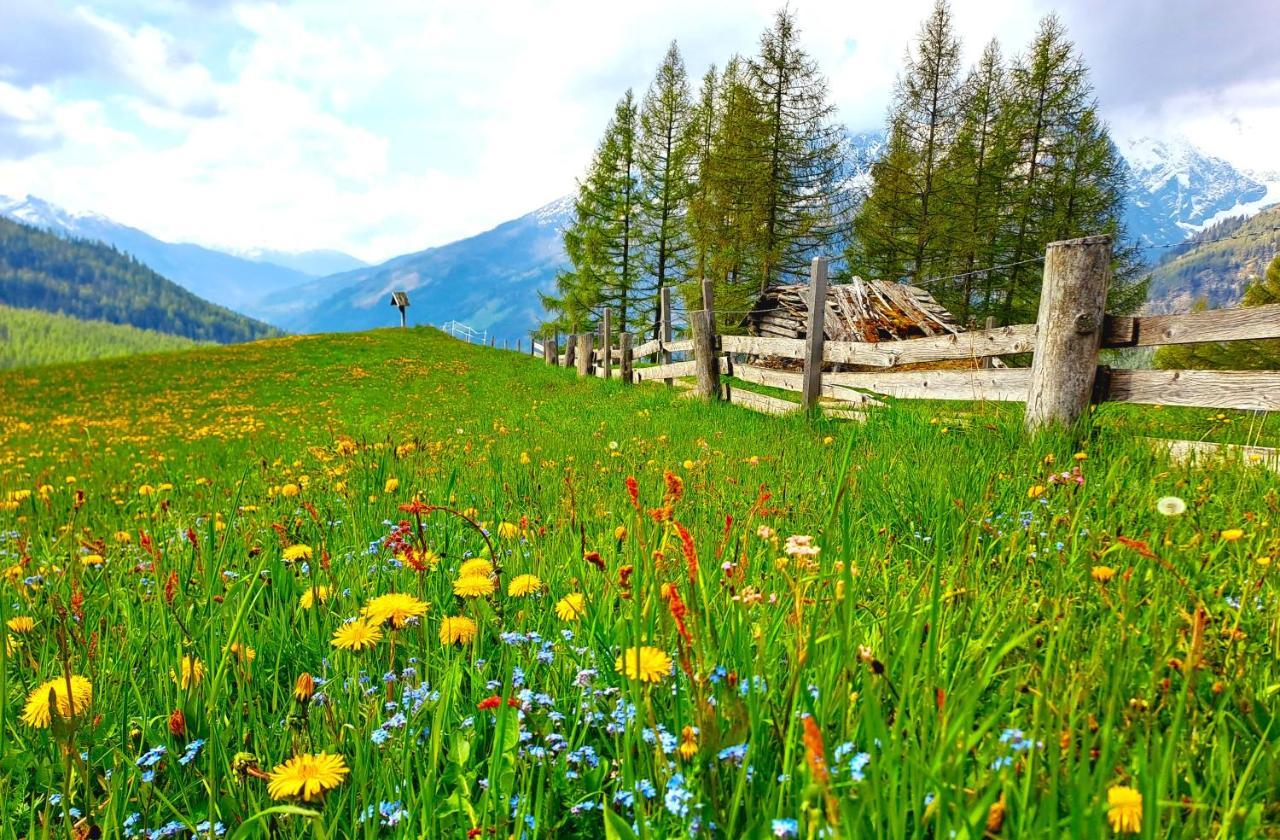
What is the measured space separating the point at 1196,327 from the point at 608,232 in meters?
36.0

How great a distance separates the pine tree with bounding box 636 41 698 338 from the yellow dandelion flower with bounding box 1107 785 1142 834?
3667 centimetres

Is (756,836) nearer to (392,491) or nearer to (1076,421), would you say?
(392,491)

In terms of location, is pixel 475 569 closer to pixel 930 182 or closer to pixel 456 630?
pixel 456 630

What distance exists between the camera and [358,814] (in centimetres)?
115

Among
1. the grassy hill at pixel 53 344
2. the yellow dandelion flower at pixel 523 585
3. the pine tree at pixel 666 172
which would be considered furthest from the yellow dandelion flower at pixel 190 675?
the pine tree at pixel 666 172

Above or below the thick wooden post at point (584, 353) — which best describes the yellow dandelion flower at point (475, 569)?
below

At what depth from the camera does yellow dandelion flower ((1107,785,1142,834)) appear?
2.61ft

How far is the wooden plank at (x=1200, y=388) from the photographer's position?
13.2 feet

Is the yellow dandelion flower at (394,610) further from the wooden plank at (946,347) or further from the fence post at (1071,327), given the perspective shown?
the wooden plank at (946,347)

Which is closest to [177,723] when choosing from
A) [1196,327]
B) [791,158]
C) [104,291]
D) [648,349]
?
[1196,327]

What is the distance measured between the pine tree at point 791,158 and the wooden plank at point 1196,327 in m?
25.1

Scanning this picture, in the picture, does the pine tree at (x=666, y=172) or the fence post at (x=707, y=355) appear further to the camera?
the pine tree at (x=666, y=172)

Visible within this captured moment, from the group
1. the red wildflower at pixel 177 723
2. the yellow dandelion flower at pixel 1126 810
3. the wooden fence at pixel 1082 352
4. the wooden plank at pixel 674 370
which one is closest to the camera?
the yellow dandelion flower at pixel 1126 810

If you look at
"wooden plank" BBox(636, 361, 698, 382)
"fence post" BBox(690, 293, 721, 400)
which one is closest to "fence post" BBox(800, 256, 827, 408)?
"fence post" BBox(690, 293, 721, 400)
